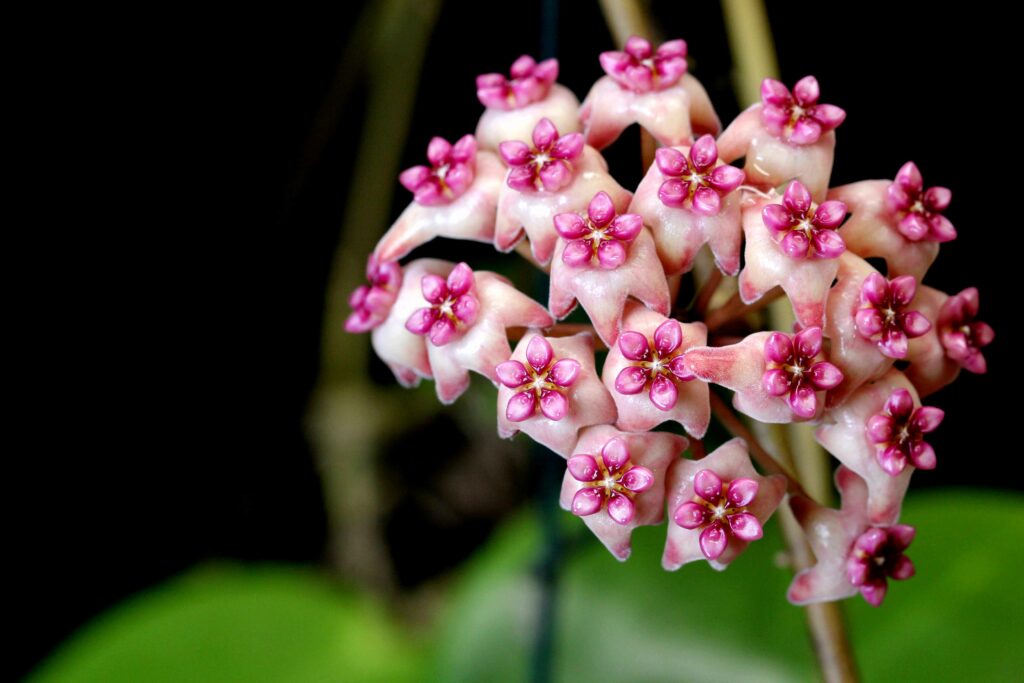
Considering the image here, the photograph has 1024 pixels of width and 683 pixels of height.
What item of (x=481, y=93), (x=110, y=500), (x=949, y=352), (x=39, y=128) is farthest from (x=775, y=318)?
(x=110, y=500)

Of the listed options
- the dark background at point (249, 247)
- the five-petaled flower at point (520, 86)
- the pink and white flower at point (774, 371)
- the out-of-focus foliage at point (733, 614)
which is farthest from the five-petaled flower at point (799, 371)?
the dark background at point (249, 247)

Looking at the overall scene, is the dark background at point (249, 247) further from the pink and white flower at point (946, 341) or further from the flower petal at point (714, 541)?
the flower petal at point (714, 541)

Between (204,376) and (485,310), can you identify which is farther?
(204,376)

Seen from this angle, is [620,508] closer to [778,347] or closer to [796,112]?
[778,347]

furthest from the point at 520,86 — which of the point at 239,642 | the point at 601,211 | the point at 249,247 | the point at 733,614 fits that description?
the point at 249,247

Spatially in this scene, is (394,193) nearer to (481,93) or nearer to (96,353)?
(96,353)

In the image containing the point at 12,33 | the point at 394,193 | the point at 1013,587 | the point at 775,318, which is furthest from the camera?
the point at 394,193
